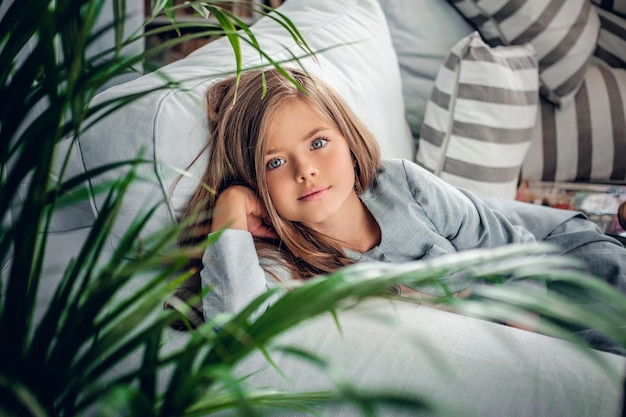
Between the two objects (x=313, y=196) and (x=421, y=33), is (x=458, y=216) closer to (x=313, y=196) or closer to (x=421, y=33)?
(x=313, y=196)

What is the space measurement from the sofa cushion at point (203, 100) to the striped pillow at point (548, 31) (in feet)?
1.07

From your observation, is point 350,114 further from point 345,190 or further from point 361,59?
point 361,59

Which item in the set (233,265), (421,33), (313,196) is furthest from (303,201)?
(421,33)

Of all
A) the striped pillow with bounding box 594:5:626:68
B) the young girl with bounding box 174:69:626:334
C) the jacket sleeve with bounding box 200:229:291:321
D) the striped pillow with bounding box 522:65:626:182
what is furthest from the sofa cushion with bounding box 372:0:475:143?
the jacket sleeve with bounding box 200:229:291:321

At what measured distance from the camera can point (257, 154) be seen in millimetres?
817

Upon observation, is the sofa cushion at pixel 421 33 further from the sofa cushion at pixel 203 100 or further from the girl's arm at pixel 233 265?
the girl's arm at pixel 233 265

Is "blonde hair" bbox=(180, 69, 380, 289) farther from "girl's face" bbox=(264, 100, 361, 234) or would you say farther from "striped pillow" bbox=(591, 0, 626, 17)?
"striped pillow" bbox=(591, 0, 626, 17)

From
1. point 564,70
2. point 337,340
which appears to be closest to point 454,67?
point 564,70

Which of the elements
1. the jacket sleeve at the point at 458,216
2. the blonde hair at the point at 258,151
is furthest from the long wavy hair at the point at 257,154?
the jacket sleeve at the point at 458,216

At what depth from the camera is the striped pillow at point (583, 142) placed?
1.51m

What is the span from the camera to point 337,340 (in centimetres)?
67

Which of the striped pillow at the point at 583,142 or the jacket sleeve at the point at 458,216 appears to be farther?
the striped pillow at the point at 583,142

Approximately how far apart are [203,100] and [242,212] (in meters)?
0.17

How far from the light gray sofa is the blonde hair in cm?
3
